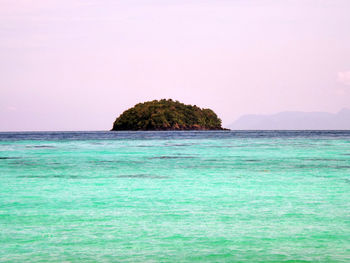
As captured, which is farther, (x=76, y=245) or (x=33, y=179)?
(x=33, y=179)

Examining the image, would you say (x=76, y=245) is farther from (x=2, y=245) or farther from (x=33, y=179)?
(x=33, y=179)

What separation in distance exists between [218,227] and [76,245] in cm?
358

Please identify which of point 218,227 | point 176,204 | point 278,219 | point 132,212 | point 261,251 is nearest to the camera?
point 261,251

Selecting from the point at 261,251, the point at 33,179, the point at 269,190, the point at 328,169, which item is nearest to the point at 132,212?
the point at 261,251

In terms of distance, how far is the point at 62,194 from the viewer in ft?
58.4

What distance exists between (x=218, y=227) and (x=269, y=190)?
7553 millimetres

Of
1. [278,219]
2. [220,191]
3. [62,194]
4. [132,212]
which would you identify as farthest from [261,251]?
[62,194]

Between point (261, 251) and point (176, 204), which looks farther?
point (176, 204)

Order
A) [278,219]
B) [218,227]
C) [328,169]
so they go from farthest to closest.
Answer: [328,169]
[278,219]
[218,227]

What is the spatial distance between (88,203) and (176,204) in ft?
9.58

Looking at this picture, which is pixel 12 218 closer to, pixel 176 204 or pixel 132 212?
pixel 132 212

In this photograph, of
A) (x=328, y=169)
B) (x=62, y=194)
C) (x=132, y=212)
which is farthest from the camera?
(x=328, y=169)

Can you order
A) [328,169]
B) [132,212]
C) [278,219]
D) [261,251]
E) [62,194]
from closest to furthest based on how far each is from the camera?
[261,251], [278,219], [132,212], [62,194], [328,169]

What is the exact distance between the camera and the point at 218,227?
1153 cm
